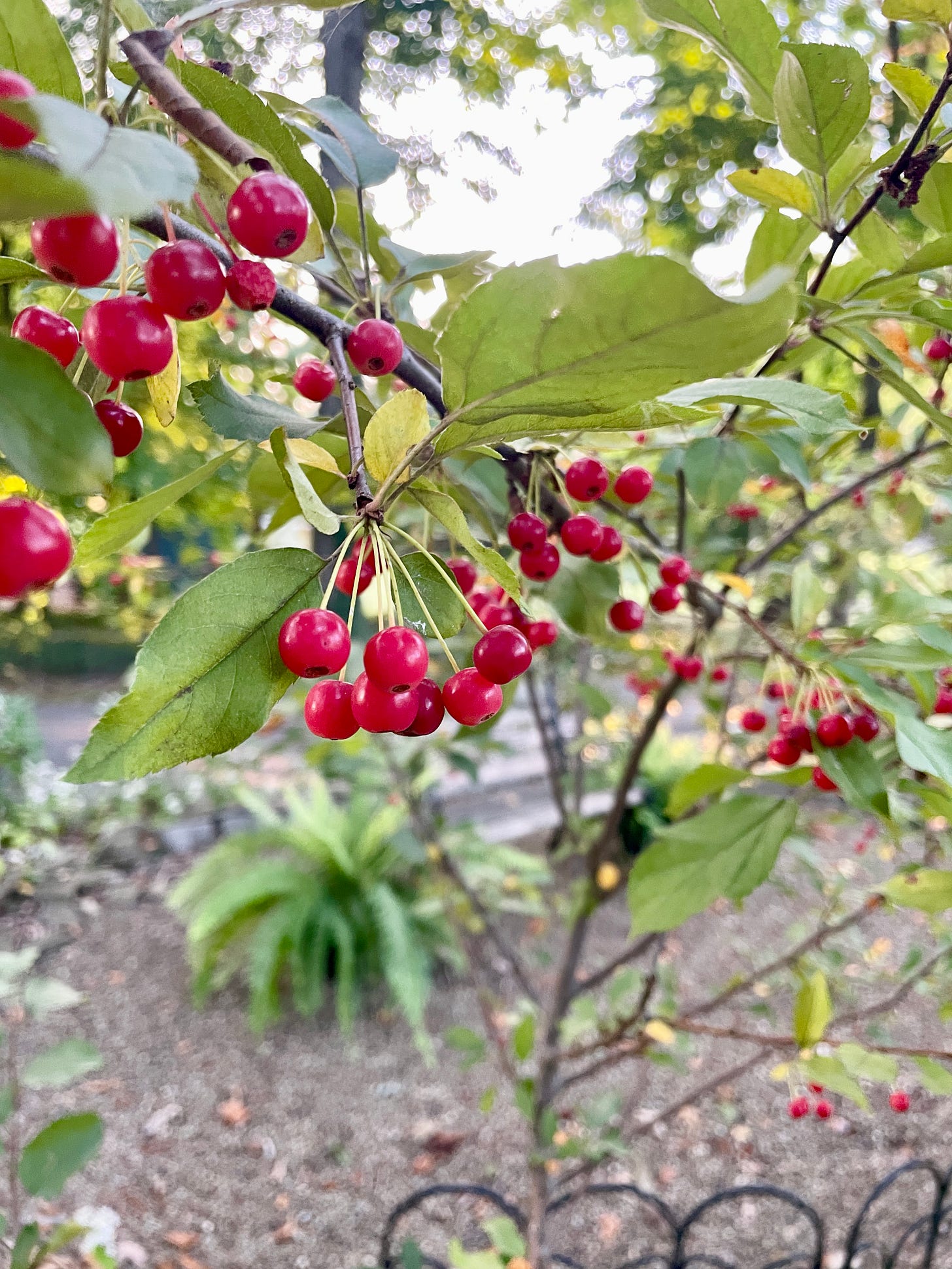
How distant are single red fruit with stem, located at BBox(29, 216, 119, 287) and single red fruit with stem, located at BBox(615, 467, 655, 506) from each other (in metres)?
0.63

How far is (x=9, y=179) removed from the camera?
25 centimetres

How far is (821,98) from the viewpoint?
1.88ft

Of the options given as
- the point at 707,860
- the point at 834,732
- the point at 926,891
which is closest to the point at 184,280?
the point at 834,732

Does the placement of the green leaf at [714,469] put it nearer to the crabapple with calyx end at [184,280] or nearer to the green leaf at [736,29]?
the green leaf at [736,29]

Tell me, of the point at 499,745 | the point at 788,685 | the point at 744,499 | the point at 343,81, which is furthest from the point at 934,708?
the point at 343,81

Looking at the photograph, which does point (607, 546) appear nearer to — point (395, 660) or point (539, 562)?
point (539, 562)

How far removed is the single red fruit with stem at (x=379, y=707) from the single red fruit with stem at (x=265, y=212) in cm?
25

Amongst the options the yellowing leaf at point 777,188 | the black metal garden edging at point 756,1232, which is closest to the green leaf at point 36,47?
the yellowing leaf at point 777,188

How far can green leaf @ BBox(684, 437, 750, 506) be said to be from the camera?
2.75 feet

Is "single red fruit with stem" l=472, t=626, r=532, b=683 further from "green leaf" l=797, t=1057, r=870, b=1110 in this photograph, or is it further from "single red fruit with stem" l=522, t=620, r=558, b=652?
"green leaf" l=797, t=1057, r=870, b=1110

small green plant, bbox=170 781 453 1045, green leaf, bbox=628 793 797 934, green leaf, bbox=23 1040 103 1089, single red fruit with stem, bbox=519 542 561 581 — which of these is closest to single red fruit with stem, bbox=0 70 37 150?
single red fruit with stem, bbox=519 542 561 581

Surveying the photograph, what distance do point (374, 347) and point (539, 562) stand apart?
0.85 feet

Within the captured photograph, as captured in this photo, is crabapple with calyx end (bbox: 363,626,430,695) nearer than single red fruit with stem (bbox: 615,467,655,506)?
Yes

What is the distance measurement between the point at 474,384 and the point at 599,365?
0.07 m
